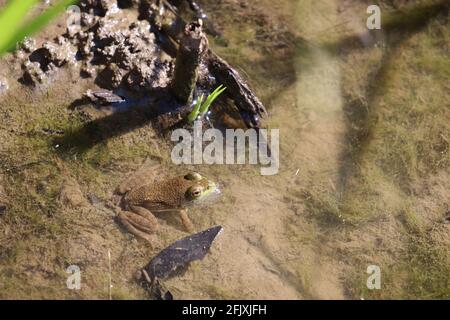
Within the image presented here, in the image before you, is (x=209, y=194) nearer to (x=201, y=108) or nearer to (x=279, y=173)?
(x=279, y=173)

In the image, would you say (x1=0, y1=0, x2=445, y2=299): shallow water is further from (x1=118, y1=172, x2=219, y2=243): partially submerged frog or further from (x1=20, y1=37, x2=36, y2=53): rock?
(x1=20, y1=37, x2=36, y2=53): rock

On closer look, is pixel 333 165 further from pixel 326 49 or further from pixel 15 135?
pixel 15 135

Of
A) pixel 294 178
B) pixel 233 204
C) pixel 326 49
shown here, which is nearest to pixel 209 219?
pixel 233 204

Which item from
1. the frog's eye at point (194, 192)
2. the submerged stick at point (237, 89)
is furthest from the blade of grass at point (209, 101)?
the frog's eye at point (194, 192)

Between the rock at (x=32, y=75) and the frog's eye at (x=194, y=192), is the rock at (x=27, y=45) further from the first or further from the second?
the frog's eye at (x=194, y=192)

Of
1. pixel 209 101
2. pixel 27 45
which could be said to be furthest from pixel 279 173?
pixel 27 45
